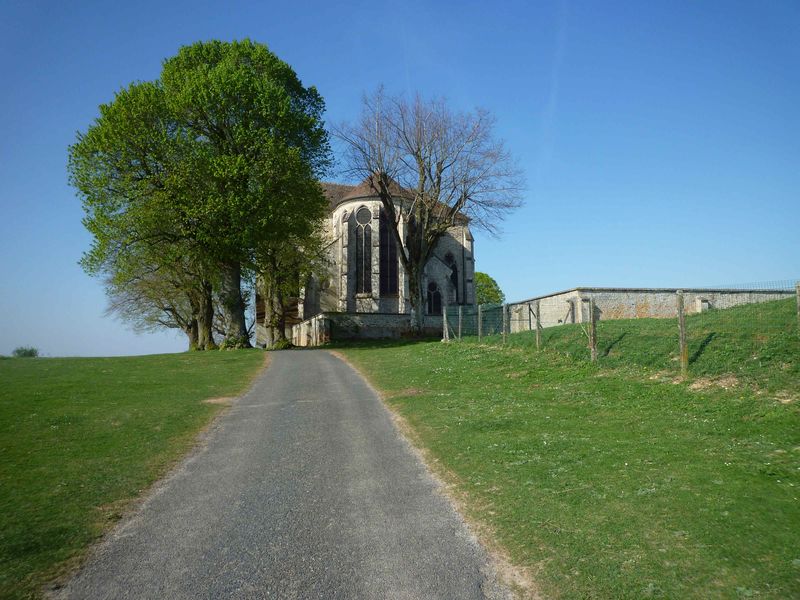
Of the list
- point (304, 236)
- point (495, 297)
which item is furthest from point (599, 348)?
point (495, 297)

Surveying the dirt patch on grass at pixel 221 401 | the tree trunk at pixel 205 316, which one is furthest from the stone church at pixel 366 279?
the dirt patch on grass at pixel 221 401

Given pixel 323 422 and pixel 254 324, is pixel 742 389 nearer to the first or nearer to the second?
pixel 323 422

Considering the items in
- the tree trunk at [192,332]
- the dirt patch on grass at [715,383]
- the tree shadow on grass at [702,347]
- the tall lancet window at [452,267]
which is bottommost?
the dirt patch on grass at [715,383]

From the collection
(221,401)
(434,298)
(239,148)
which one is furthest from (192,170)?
(434,298)

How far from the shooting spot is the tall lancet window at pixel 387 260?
52.5 metres

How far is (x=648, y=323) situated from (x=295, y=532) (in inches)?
688

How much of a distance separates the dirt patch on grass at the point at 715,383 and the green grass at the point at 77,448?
989cm

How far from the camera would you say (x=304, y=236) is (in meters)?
35.1

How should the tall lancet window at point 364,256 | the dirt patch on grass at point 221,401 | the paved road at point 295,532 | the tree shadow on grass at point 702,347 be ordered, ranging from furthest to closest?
the tall lancet window at point 364,256 < the dirt patch on grass at point 221,401 < the tree shadow on grass at point 702,347 < the paved road at point 295,532

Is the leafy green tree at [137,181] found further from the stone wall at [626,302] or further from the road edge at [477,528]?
the road edge at [477,528]

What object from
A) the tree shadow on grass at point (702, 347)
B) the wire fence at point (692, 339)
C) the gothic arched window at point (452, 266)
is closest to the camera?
the wire fence at point (692, 339)

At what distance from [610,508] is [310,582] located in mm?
3308

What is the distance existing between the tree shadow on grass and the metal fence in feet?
0.09

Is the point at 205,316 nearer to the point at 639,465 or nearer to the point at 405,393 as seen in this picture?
the point at 405,393
